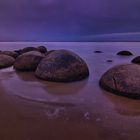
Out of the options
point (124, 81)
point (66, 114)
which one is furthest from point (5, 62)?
point (66, 114)

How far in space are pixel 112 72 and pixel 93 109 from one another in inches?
47.8

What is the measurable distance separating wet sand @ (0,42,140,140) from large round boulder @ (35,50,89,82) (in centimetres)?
54

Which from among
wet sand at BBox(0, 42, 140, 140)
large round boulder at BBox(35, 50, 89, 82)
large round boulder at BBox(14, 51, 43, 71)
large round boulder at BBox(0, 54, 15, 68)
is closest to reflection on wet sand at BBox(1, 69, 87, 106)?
wet sand at BBox(0, 42, 140, 140)

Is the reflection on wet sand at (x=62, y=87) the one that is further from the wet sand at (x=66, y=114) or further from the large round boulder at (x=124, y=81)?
the large round boulder at (x=124, y=81)

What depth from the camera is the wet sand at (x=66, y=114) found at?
7.48 feet

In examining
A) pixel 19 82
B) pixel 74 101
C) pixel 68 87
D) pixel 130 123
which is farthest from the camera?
pixel 19 82

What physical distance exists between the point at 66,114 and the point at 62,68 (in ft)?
6.67

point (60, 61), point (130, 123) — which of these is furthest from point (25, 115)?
point (60, 61)

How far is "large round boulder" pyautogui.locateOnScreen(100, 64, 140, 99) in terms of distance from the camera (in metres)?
3.53

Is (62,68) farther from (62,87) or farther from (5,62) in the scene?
(5,62)

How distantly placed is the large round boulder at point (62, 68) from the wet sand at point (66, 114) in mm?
540

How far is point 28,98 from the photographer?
3424 mm

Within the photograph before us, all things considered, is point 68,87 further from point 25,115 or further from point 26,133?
point 26,133

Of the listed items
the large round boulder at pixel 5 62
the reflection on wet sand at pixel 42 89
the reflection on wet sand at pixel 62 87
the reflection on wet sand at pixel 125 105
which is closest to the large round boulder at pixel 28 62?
the large round boulder at pixel 5 62
